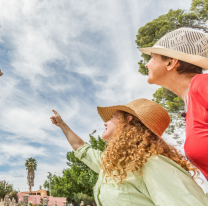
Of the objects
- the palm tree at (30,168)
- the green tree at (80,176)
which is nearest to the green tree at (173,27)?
the green tree at (80,176)

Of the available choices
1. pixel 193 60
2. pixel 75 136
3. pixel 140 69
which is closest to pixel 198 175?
pixel 193 60

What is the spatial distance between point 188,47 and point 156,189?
110 centimetres

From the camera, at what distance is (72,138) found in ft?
10.3

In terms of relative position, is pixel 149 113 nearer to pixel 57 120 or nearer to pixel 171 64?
pixel 171 64

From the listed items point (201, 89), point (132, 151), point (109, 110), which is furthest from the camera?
point (109, 110)

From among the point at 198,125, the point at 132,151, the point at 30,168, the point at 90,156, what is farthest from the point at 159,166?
the point at 30,168

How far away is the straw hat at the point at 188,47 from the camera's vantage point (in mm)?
1617

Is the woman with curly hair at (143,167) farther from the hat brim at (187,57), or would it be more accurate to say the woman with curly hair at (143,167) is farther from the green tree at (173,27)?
the green tree at (173,27)

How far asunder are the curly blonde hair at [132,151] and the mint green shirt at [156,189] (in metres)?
0.06

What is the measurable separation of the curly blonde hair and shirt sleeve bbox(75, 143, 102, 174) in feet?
2.35

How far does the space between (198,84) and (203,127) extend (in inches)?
10.2

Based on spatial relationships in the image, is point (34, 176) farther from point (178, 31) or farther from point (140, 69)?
point (178, 31)

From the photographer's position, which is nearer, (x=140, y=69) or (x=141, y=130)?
(x=141, y=130)

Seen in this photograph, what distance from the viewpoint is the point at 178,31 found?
5.67ft
